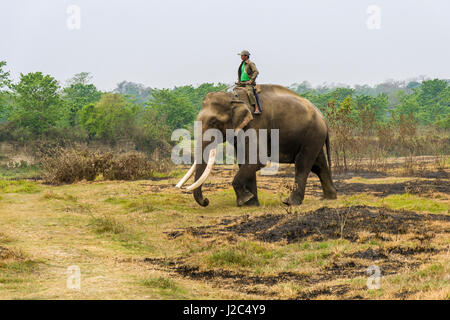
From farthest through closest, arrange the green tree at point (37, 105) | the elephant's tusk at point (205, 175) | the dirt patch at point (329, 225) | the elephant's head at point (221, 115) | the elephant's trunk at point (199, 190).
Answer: the green tree at point (37, 105) < the elephant's head at point (221, 115) < the elephant's trunk at point (199, 190) < the elephant's tusk at point (205, 175) < the dirt patch at point (329, 225)

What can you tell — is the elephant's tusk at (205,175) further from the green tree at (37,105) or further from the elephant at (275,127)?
the green tree at (37,105)

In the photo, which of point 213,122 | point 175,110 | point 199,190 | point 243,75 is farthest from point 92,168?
point 175,110

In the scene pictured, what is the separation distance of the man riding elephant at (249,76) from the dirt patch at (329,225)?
324 centimetres

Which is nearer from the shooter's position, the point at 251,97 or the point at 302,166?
the point at 251,97

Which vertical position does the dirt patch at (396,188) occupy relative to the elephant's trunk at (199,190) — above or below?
below

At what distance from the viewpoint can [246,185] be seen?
1358 cm

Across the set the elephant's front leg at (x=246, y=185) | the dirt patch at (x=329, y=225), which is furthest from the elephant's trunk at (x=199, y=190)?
the dirt patch at (x=329, y=225)

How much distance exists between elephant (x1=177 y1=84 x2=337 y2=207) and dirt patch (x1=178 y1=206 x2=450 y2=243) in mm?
1983

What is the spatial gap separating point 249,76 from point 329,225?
16.9ft

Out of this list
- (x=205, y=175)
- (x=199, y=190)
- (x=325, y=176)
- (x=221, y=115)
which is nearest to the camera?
(x=205, y=175)

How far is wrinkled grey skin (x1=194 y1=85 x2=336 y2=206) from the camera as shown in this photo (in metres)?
13.2

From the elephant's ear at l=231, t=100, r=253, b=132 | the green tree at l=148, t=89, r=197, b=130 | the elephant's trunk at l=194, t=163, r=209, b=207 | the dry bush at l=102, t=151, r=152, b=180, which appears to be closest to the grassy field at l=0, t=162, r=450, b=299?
the elephant's trunk at l=194, t=163, r=209, b=207

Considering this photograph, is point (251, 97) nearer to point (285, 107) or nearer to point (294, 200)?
point (285, 107)

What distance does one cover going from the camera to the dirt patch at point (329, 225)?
9086 millimetres
